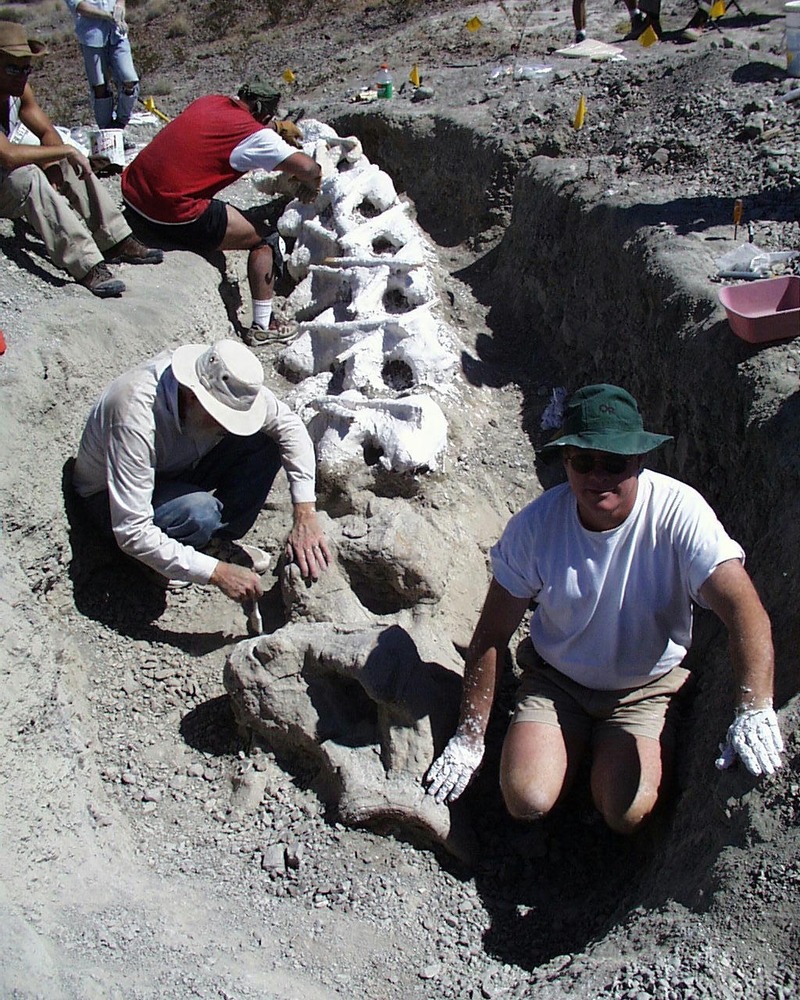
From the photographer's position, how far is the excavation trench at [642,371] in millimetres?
2684

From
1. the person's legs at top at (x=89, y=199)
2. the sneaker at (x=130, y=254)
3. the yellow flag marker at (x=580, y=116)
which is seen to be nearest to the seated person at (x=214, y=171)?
the sneaker at (x=130, y=254)

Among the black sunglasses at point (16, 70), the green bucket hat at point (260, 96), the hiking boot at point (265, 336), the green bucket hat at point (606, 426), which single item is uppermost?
the black sunglasses at point (16, 70)

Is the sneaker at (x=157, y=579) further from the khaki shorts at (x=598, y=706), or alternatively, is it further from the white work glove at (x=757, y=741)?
the white work glove at (x=757, y=741)

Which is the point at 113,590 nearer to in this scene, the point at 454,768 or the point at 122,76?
the point at 454,768

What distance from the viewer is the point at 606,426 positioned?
257cm

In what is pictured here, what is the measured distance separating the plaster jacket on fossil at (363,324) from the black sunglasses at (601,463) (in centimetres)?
175

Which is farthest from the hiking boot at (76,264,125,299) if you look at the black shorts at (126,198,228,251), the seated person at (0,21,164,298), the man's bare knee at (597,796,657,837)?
the man's bare knee at (597,796,657,837)

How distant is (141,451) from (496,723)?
1.65m

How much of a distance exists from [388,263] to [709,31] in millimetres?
6434

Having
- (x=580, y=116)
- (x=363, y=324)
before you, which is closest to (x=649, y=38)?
(x=580, y=116)

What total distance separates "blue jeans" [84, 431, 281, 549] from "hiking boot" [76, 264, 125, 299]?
1725 mm

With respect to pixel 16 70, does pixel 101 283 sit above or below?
below

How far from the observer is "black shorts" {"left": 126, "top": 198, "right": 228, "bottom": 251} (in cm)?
611

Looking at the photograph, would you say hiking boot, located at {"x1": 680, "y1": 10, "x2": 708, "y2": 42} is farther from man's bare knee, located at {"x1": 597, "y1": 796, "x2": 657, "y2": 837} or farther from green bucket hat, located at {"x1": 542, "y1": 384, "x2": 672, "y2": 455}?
man's bare knee, located at {"x1": 597, "y1": 796, "x2": 657, "y2": 837}
